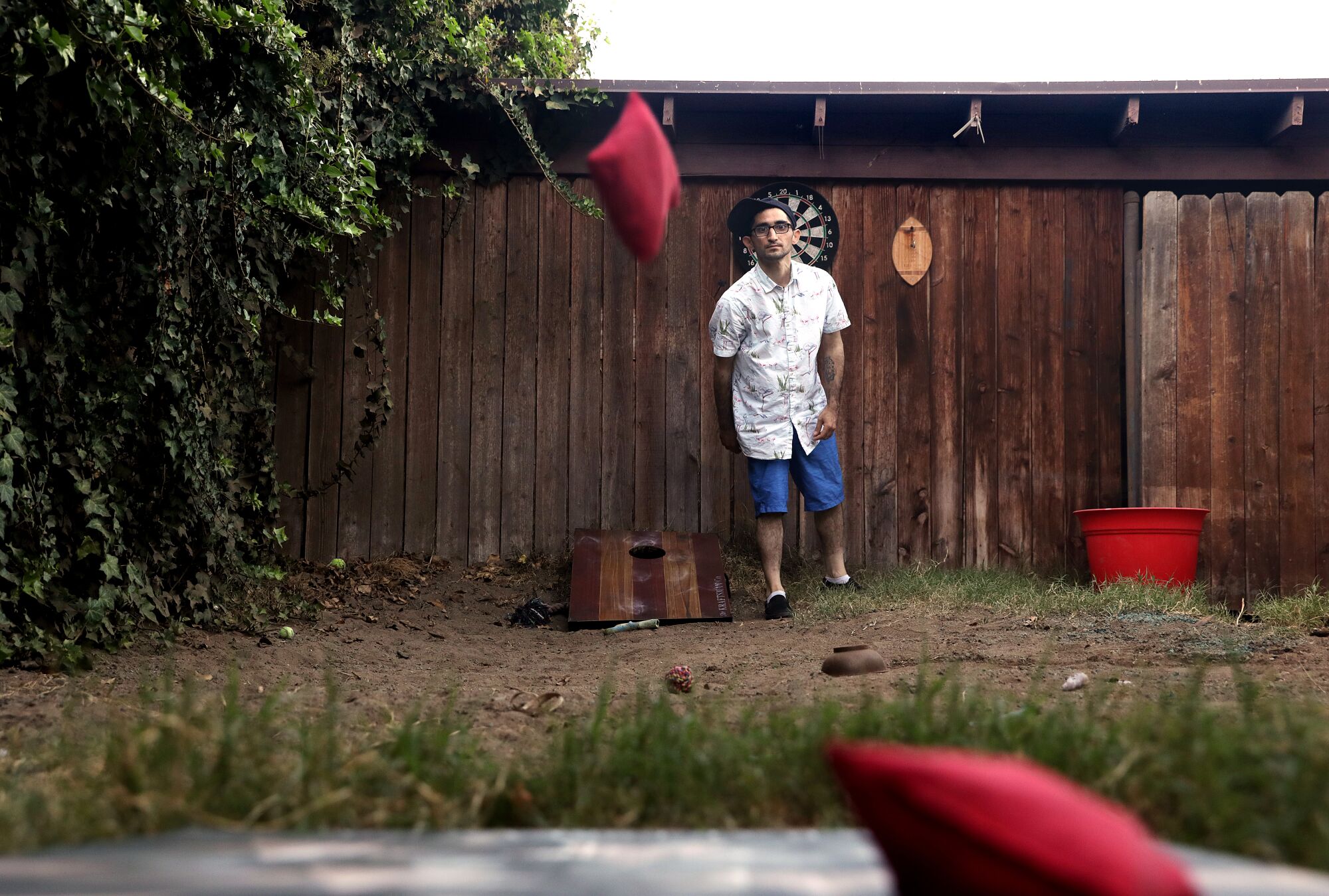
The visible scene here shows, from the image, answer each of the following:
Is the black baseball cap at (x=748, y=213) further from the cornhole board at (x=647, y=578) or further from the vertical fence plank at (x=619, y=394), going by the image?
the cornhole board at (x=647, y=578)

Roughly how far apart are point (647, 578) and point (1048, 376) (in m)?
2.59

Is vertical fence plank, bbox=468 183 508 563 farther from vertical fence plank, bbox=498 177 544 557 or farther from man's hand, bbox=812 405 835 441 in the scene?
man's hand, bbox=812 405 835 441

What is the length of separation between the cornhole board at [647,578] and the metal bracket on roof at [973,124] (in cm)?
262

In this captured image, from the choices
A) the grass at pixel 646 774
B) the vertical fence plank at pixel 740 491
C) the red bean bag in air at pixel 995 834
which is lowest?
the grass at pixel 646 774

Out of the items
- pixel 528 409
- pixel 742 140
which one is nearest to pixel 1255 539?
pixel 742 140

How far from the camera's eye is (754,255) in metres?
6.00

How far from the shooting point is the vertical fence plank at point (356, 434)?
6.00 metres

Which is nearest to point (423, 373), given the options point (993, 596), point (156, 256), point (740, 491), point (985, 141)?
point (740, 491)

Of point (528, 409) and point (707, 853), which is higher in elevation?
point (528, 409)

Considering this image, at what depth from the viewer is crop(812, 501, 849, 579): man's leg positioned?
18.1ft

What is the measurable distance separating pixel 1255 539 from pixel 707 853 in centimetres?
560

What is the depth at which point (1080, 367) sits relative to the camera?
19.9 feet

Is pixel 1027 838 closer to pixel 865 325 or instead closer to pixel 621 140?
pixel 621 140

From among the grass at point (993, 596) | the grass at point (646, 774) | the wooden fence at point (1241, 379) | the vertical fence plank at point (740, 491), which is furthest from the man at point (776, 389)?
the grass at point (646, 774)
